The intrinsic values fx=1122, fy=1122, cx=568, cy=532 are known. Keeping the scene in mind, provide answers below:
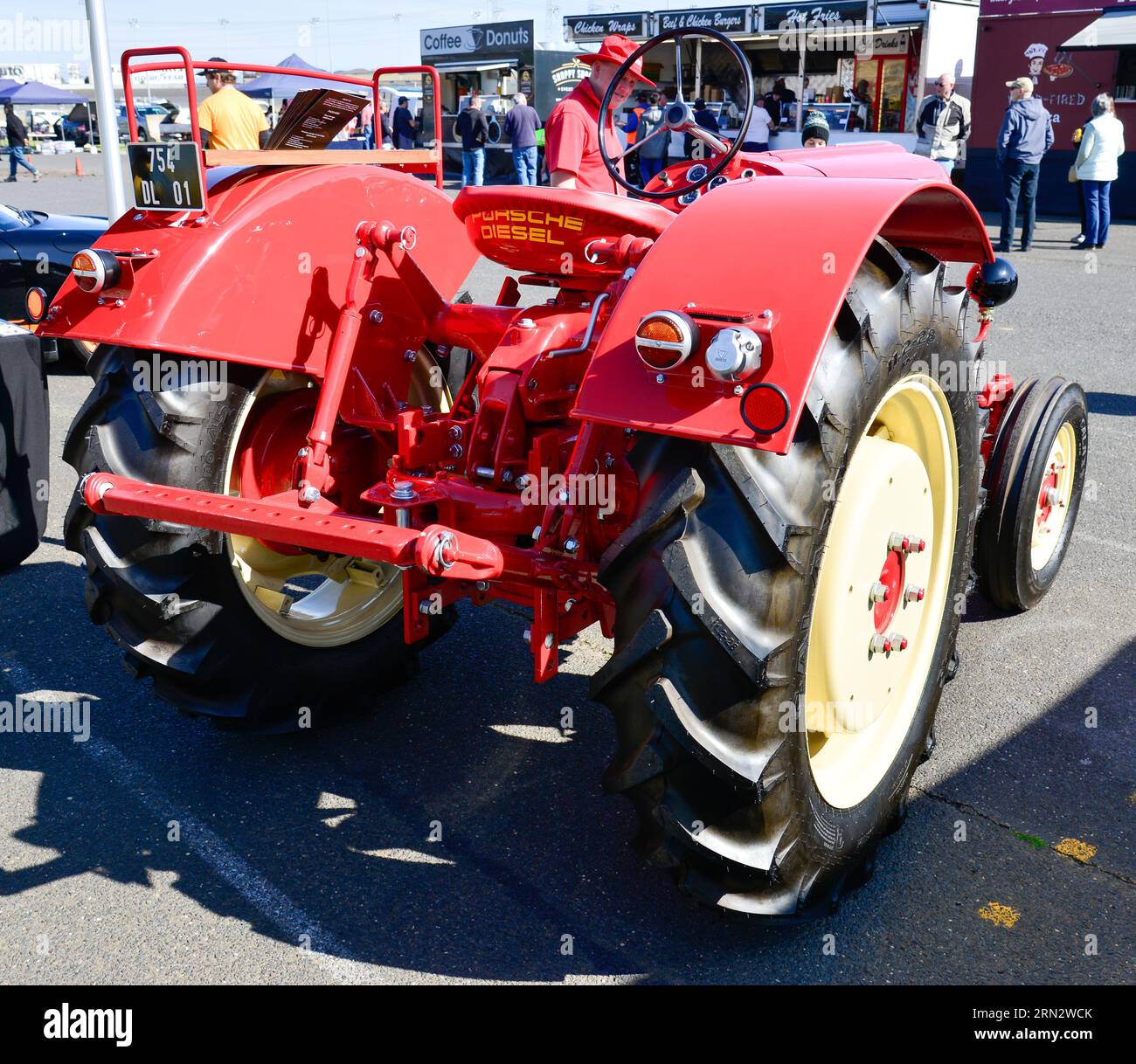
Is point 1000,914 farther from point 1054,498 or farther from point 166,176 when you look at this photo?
point 166,176

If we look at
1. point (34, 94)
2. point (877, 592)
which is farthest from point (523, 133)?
point (34, 94)

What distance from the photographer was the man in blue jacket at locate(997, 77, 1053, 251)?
12.2 metres

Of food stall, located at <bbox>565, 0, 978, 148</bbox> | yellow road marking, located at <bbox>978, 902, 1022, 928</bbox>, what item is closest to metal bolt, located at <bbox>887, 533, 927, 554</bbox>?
yellow road marking, located at <bbox>978, 902, 1022, 928</bbox>

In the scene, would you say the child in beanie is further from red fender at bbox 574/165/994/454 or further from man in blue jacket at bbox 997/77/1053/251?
red fender at bbox 574/165/994/454

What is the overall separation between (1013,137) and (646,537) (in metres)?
12.0

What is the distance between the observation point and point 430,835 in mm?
2922

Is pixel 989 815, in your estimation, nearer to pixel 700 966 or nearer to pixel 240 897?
pixel 700 966

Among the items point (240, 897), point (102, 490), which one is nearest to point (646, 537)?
point (102, 490)

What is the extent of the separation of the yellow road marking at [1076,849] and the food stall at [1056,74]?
48.4 ft

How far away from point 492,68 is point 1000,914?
27219mm

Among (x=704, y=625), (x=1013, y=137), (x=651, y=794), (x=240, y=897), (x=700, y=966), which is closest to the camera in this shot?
(x=704, y=625)

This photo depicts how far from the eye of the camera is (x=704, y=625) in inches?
80.2

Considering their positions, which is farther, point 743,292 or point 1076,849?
point 1076,849

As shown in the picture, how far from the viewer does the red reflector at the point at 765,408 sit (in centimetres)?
195
